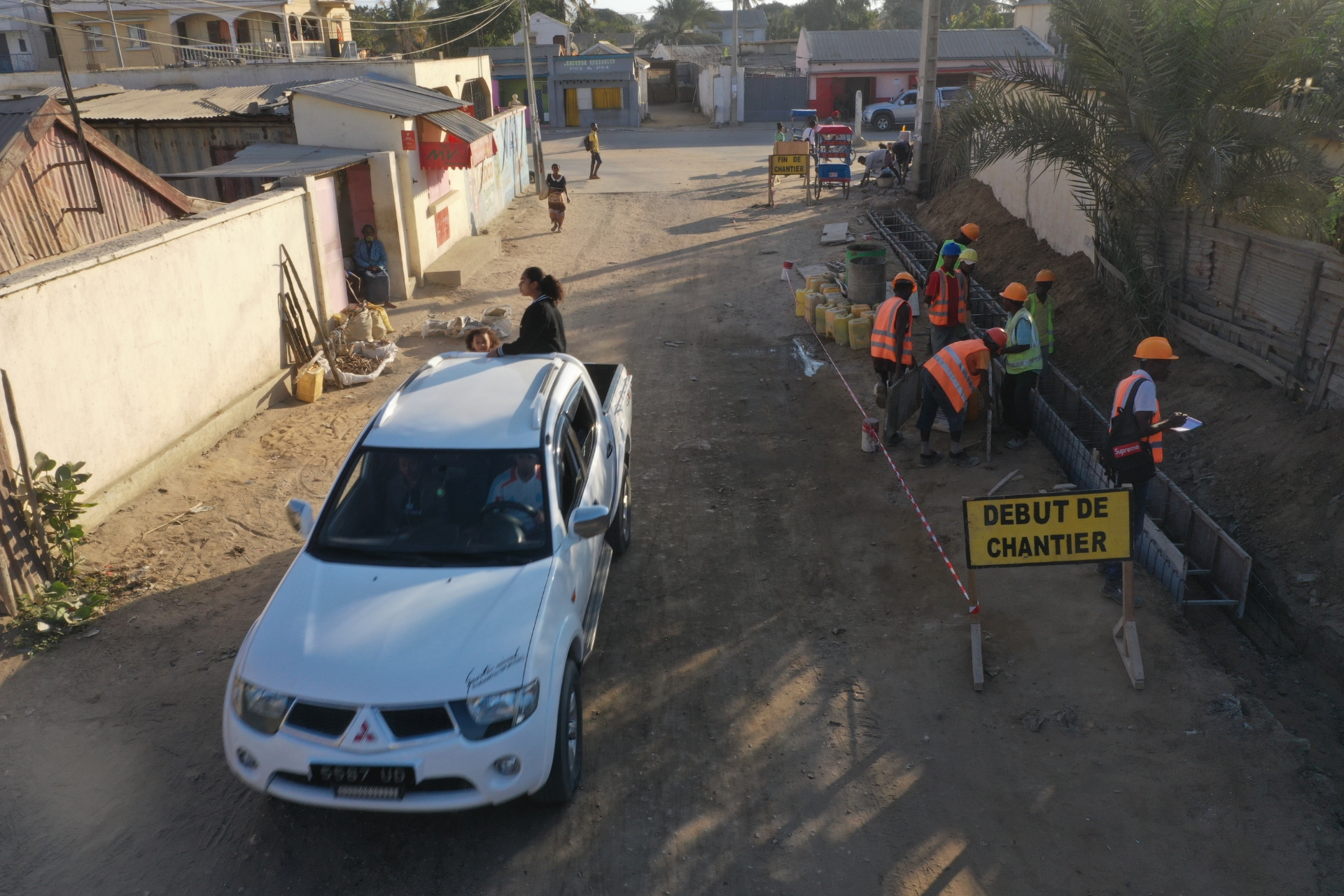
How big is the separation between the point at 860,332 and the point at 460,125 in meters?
8.73

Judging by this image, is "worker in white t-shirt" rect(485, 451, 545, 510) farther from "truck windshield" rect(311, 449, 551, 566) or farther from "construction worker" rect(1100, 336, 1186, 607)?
"construction worker" rect(1100, 336, 1186, 607)

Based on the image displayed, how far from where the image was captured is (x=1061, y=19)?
10359 mm

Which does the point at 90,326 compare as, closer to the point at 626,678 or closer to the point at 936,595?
the point at 626,678

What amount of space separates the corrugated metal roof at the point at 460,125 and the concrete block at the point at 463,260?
2.14 m

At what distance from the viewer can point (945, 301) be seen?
415 inches

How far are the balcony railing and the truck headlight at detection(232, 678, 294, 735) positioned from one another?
31.6 m

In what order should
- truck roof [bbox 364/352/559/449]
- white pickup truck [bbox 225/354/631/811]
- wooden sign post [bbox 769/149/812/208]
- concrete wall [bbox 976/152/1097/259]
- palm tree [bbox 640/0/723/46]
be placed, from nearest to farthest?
white pickup truck [bbox 225/354/631/811] → truck roof [bbox 364/352/559/449] → concrete wall [bbox 976/152/1097/259] → wooden sign post [bbox 769/149/812/208] → palm tree [bbox 640/0/723/46]

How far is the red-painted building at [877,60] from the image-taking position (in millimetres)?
44594

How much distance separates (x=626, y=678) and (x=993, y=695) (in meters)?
2.28

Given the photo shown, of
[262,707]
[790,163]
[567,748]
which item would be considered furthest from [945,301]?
[790,163]

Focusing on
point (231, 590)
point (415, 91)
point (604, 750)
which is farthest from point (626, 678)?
point (415, 91)

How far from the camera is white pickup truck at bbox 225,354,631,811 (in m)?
4.25

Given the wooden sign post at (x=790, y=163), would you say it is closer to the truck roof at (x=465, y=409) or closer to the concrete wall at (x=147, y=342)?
the concrete wall at (x=147, y=342)

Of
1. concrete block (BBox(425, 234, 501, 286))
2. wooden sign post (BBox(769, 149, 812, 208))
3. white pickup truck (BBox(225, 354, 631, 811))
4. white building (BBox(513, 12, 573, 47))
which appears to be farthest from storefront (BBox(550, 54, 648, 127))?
white pickup truck (BBox(225, 354, 631, 811))
